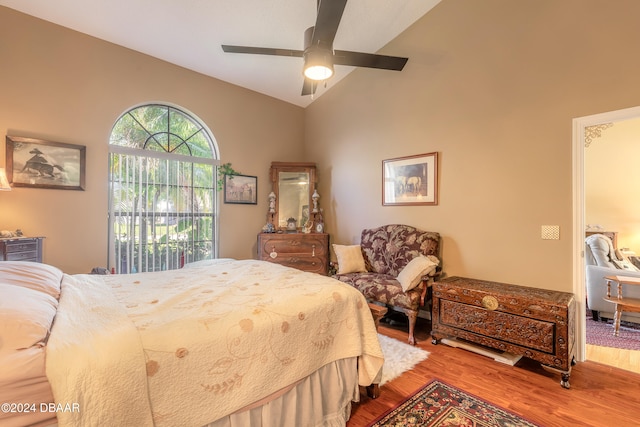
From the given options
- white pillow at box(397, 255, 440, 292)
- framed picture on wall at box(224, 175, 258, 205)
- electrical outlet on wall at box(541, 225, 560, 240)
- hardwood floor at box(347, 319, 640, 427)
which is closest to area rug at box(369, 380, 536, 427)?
hardwood floor at box(347, 319, 640, 427)

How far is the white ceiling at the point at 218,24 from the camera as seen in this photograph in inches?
111

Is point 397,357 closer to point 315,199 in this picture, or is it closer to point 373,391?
point 373,391

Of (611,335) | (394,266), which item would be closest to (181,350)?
(394,266)

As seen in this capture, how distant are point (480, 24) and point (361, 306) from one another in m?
3.18

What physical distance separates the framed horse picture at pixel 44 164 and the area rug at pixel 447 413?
3.66 meters

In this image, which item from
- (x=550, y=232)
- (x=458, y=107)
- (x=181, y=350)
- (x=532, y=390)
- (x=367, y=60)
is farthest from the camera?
(x=458, y=107)

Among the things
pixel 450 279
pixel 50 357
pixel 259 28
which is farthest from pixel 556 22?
pixel 50 357

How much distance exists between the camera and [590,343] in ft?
9.48

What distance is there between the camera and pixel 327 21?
6.67 ft

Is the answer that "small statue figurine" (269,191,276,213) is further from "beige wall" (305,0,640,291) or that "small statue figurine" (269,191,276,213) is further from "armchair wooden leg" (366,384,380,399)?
"armchair wooden leg" (366,384,380,399)

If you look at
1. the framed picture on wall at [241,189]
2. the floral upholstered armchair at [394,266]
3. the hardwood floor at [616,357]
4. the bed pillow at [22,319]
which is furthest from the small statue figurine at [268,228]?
the hardwood floor at [616,357]

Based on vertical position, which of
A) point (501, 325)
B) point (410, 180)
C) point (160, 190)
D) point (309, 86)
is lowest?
point (501, 325)

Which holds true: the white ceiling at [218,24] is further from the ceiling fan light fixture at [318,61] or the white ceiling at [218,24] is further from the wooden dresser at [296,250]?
the wooden dresser at [296,250]

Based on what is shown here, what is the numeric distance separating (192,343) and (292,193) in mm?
3692
